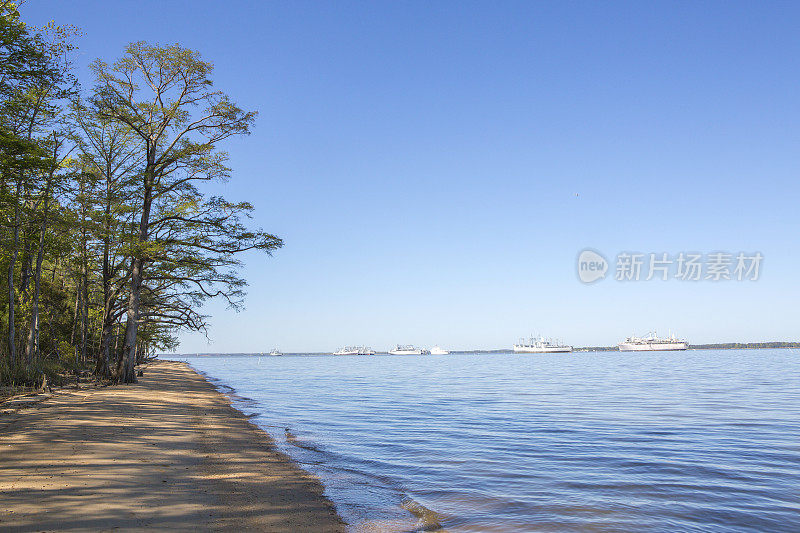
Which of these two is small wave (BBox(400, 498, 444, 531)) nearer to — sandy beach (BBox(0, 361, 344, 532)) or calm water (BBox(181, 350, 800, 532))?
calm water (BBox(181, 350, 800, 532))

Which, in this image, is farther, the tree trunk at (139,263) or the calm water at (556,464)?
the tree trunk at (139,263)

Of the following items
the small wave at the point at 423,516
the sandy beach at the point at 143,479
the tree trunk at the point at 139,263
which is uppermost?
the tree trunk at the point at 139,263

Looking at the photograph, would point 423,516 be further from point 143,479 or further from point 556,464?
point 556,464

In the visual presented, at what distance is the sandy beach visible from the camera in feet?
22.8

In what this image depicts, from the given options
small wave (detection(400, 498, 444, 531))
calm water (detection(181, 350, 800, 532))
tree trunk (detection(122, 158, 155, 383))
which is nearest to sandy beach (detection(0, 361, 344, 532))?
calm water (detection(181, 350, 800, 532))

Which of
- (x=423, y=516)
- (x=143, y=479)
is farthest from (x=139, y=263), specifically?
(x=423, y=516)

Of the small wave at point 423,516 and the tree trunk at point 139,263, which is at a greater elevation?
the tree trunk at point 139,263

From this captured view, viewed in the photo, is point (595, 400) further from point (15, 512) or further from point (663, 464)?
point (15, 512)

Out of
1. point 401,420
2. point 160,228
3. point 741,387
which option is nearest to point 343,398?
point 401,420

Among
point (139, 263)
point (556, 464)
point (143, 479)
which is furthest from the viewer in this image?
point (139, 263)

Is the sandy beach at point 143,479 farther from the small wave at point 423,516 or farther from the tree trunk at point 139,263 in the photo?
the tree trunk at point 139,263

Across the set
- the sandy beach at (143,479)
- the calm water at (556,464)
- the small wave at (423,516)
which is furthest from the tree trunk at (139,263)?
the small wave at (423,516)

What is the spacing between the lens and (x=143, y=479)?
8875 mm

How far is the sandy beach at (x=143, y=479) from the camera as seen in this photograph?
22.8 ft
